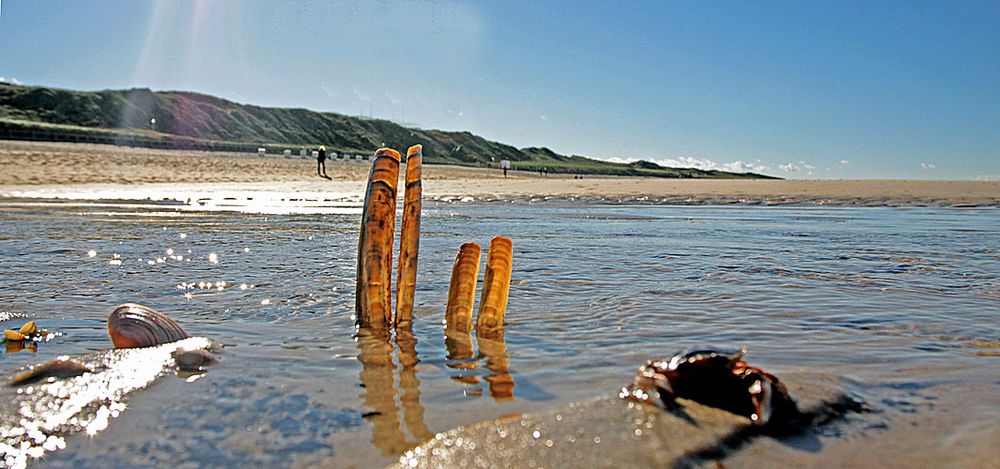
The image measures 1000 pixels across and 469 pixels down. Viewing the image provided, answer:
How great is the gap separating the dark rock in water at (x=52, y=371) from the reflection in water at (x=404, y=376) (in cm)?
111

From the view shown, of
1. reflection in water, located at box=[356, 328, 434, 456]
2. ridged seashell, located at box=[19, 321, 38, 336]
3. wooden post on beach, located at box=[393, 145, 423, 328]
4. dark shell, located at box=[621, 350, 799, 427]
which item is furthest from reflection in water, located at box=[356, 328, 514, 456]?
ridged seashell, located at box=[19, 321, 38, 336]

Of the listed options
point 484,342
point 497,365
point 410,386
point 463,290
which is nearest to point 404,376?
point 410,386

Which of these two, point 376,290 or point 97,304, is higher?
point 376,290

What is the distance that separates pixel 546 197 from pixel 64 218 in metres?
14.4

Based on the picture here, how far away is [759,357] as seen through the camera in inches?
125

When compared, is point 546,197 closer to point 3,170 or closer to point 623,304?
point 623,304

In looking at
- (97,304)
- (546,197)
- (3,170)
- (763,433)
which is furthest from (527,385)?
(3,170)

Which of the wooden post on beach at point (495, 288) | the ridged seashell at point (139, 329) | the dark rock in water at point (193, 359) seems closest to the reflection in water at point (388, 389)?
the wooden post on beach at point (495, 288)

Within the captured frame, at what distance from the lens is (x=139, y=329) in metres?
3.21

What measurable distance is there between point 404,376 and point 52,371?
4.51 feet

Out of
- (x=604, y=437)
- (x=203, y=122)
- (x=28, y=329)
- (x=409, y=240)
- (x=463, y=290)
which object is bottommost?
(x=28, y=329)

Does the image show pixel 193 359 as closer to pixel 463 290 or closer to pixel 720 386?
pixel 463 290

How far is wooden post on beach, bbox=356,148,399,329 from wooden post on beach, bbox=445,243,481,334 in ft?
1.13

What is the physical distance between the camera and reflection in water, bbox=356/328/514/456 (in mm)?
2250
